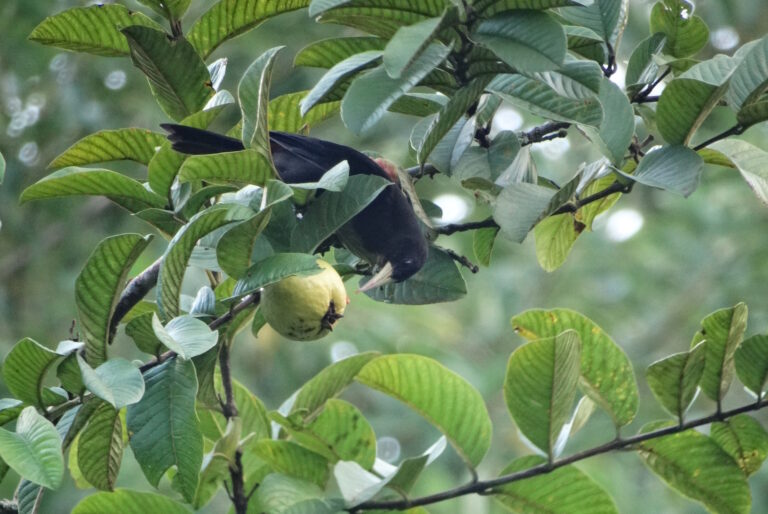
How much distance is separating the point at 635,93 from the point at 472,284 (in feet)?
18.4

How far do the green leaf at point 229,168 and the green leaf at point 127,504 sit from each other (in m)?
0.57

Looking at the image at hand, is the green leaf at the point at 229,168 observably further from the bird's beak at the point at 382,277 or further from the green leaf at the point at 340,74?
the bird's beak at the point at 382,277

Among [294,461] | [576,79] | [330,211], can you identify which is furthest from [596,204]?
[294,461]

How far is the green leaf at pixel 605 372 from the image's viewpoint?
1.64m

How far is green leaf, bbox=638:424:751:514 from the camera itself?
1637 millimetres

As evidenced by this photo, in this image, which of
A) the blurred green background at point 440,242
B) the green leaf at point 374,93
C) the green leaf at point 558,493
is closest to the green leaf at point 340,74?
the green leaf at point 374,93

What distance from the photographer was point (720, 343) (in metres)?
1.59

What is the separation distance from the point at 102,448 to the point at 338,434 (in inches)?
16.9

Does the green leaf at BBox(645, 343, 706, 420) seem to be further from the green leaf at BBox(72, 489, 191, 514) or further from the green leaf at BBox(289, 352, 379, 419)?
the green leaf at BBox(72, 489, 191, 514)

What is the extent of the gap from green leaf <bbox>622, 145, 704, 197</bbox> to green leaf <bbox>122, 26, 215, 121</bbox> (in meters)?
0.75

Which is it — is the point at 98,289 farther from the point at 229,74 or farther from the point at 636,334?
the point at 636,334

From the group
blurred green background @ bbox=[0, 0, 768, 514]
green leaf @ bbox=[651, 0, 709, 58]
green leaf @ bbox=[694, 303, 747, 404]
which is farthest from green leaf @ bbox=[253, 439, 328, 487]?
blurred green background @ bbox=[0, 0, 768, 514]

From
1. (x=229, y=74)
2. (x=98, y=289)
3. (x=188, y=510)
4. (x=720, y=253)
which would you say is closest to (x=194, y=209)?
(x=98, y=289)

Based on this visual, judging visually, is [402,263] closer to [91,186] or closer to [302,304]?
[302,304]
